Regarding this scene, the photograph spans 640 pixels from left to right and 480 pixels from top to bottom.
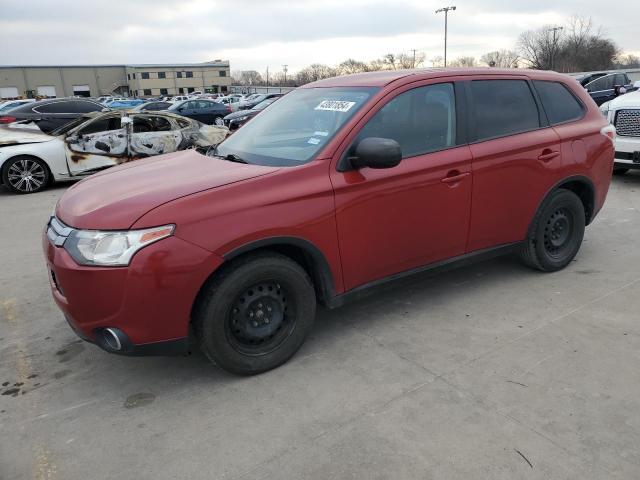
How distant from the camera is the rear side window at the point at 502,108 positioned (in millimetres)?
3945

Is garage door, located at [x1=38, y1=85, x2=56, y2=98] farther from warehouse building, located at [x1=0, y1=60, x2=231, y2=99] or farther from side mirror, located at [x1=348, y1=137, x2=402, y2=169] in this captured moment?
side mirror, located at [x1=348, y1=137, x2=402, y2=169]

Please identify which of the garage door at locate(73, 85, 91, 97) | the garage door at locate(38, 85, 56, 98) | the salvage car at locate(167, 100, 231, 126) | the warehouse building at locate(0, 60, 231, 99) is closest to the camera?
the salvage car at locate(167, 100, 231, 126)

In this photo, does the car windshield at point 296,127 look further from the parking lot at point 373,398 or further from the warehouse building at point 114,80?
the warehouse building at point 114,80

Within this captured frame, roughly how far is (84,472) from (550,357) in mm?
2711

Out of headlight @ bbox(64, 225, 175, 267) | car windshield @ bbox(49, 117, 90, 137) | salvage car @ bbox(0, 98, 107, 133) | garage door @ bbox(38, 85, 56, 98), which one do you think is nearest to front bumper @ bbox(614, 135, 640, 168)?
headlight @ bbox(64, 225, 175, 267)

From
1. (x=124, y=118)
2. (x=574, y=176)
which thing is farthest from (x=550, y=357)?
(x=124, y=118)

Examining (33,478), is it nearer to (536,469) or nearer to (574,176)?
(536,469)

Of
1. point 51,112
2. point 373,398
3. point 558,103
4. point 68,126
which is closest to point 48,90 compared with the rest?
point 51,112

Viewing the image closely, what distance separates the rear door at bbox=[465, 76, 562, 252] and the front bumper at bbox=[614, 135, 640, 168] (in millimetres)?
4399

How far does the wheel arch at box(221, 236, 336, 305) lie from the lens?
9.66 feet

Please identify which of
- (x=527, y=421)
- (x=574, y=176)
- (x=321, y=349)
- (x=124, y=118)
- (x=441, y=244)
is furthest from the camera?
(x=124, y=118)

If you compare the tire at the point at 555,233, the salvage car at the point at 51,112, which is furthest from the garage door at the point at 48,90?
the tire at the point at 555,233

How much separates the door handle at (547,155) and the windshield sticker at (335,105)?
174 centimetres

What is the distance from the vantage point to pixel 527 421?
8.73 feet
